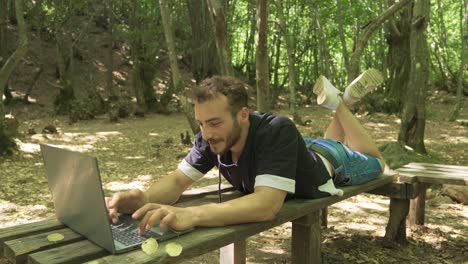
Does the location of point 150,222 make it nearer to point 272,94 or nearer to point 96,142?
point 96,142

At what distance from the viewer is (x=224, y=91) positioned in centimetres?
221

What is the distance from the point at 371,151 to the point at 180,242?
2175 millimetres

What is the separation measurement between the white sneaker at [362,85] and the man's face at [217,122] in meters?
1.58

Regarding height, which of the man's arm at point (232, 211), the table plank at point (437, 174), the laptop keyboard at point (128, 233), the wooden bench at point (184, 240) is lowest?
the table plank at point (437, 174)

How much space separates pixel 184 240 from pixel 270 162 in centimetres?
59

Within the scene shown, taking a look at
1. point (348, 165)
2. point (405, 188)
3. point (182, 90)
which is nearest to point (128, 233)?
point (348, 165)

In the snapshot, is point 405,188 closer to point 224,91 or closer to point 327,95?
point 327,95

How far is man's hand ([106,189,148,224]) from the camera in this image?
2.17 meters

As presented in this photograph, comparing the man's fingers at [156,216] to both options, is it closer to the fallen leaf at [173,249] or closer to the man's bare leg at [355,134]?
the fallen leaf at [173,249]

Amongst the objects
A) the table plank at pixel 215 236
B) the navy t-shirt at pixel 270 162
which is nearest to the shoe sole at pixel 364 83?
the navy t-shirt at pixel 270 162

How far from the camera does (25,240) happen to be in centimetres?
199

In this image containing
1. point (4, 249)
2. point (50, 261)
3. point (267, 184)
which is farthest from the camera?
point (267, 184)

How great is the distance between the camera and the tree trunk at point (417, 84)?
21.6 feet

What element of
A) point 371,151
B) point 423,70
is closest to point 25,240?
point 371,151
